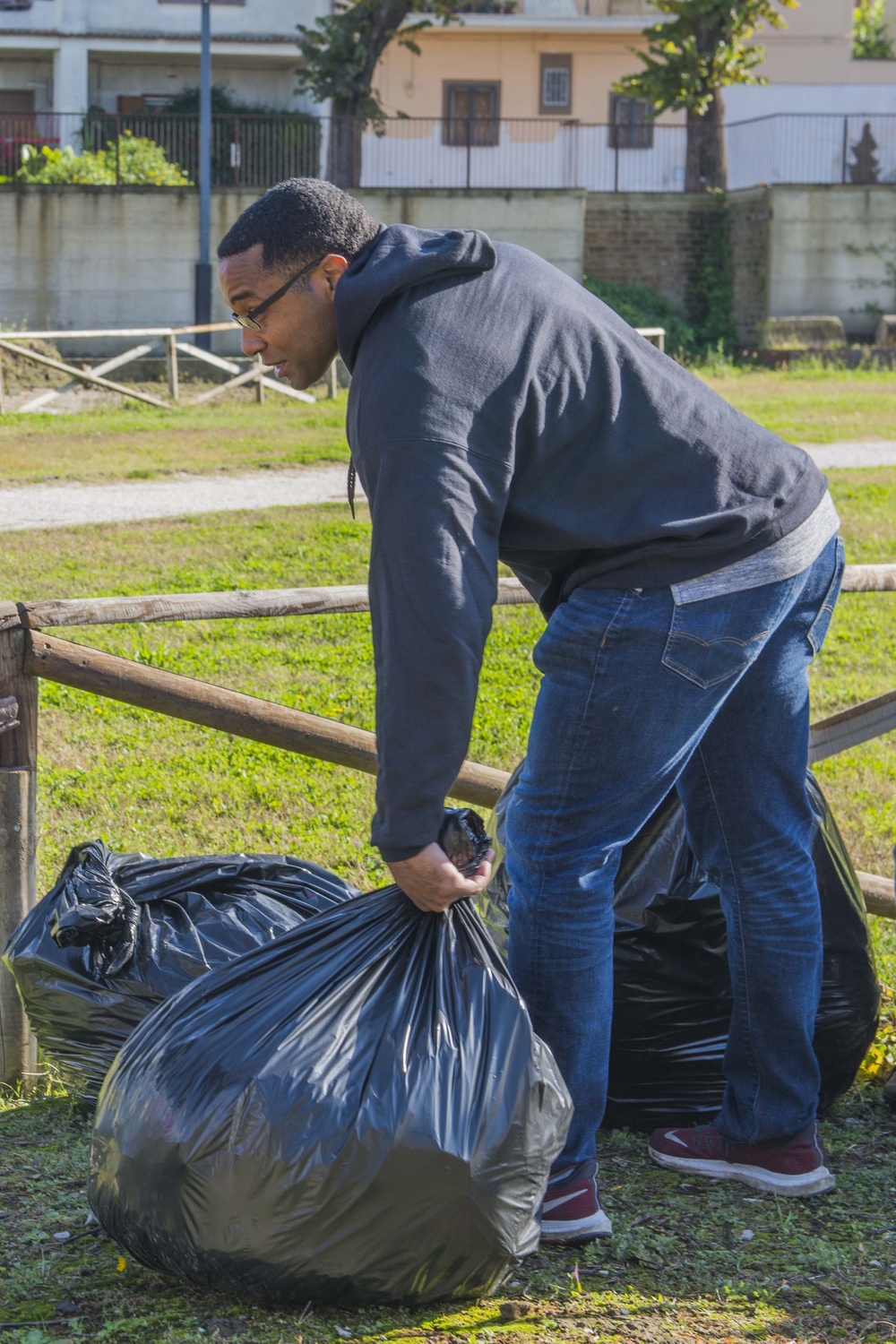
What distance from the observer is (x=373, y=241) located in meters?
2.13

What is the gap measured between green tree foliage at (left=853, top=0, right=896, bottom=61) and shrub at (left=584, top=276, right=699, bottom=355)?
19.8 metres

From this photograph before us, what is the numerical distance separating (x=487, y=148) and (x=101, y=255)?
10732 millimetres

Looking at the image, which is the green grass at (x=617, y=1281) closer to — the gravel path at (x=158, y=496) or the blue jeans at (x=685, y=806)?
the blue jeans at (x=685, y=806)

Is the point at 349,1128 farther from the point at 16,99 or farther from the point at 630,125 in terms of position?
the point at 16,99

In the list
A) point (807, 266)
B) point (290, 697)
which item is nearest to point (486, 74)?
point (807, 266)

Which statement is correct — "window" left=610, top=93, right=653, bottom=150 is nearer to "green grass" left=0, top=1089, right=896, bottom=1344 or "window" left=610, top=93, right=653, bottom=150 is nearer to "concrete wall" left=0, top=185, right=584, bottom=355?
"concrete wall" left=0, top=185, right=584, bottom=355

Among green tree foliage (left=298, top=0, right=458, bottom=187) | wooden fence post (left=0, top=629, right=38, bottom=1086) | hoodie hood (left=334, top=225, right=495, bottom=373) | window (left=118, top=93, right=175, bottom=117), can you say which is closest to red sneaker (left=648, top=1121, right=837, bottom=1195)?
wooden fence post (left=0, top=629, right=38, bottom=1086)

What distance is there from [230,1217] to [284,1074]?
0.21m

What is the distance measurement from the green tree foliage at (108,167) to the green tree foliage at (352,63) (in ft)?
9.36


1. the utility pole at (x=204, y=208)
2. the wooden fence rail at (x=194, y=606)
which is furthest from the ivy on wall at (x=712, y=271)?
the wooden fence rail at (x=194, y=606)

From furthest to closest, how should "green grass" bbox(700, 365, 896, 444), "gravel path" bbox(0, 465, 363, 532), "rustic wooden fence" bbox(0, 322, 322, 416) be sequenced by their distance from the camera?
"rustic wooden fence" bbox(0, 322, 322, 416), "green grass" bbox(700, 365, 896, 444), "gravel path" bbox(0, 465, 363, 532)

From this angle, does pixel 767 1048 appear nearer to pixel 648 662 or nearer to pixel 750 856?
pixel 750 856

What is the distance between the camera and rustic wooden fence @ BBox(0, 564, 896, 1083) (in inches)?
115

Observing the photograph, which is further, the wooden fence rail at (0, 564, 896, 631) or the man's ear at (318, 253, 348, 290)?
the wooden fence rail at (0, 564, 896, 631)
